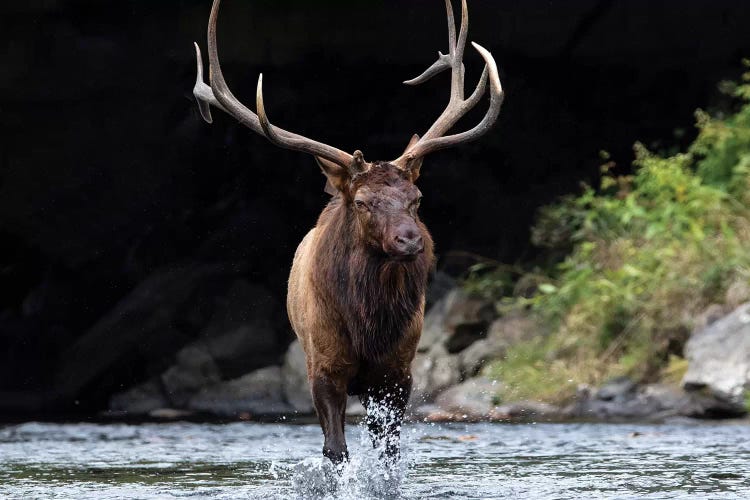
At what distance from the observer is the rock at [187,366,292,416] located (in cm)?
1695

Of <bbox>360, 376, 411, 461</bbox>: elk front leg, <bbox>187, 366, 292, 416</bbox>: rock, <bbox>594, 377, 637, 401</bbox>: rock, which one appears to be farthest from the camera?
<bbox>187, 366, 292, 416</bbox>: rock

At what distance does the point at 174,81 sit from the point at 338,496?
1141 centimetres

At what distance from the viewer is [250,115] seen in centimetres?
730

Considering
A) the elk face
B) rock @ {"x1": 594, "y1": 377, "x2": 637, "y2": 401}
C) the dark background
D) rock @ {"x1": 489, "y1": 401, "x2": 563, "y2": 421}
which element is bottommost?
rock @ {"x1": 489, "y1": 401, "x2": 563, "y2": 421}

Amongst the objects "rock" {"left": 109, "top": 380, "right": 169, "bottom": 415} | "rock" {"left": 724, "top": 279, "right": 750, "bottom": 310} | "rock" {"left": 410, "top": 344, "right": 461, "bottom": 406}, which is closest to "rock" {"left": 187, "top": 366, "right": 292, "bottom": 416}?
"rock" {"left": 109, "top": 380, "right": 169, "bottom": 415}

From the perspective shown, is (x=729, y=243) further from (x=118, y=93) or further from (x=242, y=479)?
(x=118, y=93)

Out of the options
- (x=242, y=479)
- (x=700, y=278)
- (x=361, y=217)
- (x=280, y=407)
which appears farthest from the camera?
(x=280, y=407)

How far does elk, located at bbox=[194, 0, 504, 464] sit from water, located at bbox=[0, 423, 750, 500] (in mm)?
341

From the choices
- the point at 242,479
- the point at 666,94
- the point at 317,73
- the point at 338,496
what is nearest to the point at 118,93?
the point at 317,73

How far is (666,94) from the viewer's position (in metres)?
17.3

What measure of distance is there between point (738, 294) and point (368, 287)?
20.9 ft

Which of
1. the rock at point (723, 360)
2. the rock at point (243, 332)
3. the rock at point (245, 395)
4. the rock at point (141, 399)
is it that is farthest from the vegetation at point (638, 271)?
the rock at point (141, 399)

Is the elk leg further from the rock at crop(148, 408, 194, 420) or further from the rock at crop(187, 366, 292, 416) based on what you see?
the rock at crop(187, 366, 292, 416)

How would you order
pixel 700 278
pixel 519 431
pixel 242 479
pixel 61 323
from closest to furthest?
pixel 242 479
pixel 519 431
pixel 700 278
pixel 61 323
